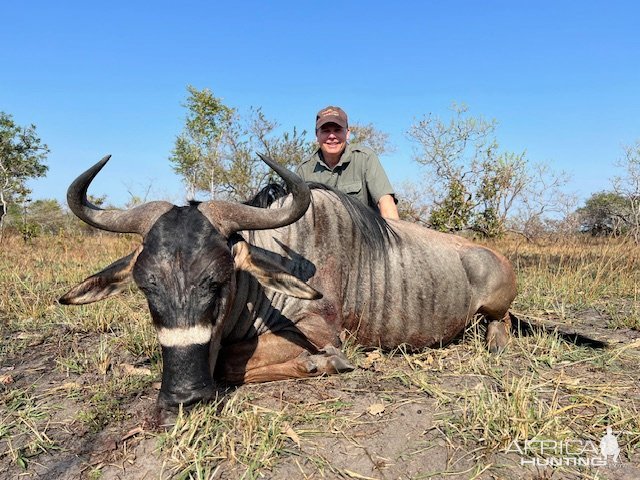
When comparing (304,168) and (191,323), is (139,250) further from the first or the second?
(304,168)

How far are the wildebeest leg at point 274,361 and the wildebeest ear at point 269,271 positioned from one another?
0.48 meters

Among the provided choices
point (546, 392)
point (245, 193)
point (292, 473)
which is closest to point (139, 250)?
point (292, 473)

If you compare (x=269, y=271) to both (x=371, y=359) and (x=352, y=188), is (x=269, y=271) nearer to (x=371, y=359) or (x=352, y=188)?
(x=371, y=359)

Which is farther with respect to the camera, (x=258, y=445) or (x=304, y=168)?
(x=304, y=168)

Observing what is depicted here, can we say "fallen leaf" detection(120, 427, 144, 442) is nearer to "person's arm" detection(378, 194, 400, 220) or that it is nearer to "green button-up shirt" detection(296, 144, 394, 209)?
"person's arm" detection(378, 194, 400, 220)

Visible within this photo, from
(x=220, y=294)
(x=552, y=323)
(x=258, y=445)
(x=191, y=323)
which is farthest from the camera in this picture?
(x=552, y=323)

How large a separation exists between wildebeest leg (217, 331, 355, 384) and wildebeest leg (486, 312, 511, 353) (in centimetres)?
146

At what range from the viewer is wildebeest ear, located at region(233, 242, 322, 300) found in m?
2.85

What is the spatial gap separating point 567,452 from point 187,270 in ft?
6.67

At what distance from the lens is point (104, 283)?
288 cm

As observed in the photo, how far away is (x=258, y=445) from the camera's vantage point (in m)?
2.22

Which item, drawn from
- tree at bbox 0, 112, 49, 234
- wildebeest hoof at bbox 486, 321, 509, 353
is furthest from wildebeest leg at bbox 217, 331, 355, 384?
tree at bbox 0, 112, 49, 234

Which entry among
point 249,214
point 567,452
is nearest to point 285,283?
point 249,214

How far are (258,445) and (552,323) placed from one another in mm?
3501
